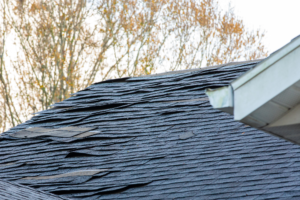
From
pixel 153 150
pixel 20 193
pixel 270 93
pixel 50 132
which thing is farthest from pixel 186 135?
pixel 270 93

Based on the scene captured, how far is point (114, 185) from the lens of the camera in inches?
157

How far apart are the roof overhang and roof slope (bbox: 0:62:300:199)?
1604 millimetres

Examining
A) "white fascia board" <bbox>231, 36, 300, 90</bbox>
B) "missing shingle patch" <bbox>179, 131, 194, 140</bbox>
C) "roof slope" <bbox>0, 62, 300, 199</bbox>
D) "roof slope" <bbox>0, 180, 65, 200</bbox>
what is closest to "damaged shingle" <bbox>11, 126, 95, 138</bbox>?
"roof slope" <bbox>0, 62, 300, 199</bbox>

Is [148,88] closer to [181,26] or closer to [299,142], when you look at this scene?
[299,142]

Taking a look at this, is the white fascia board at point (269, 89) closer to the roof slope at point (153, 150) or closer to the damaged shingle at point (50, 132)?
Answer: the roof slope at point (153, 150)

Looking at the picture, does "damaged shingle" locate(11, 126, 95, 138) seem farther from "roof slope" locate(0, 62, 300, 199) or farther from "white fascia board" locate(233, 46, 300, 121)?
"white fascia board" locate(233, 46, 300, 121)

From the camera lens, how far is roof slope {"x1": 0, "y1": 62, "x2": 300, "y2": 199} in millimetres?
3639

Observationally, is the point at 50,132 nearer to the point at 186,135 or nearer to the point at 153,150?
the point at 153,150

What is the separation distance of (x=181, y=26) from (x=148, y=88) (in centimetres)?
1200

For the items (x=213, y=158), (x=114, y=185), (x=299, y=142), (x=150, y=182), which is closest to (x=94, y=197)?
(x=114, y=185)

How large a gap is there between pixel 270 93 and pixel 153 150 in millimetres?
2916

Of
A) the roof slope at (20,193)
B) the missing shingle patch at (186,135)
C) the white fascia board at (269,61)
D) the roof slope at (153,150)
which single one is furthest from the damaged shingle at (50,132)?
the white fascia board at (269,61)

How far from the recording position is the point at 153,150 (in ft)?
14.7

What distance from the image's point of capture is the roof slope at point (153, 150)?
11.9 ft
